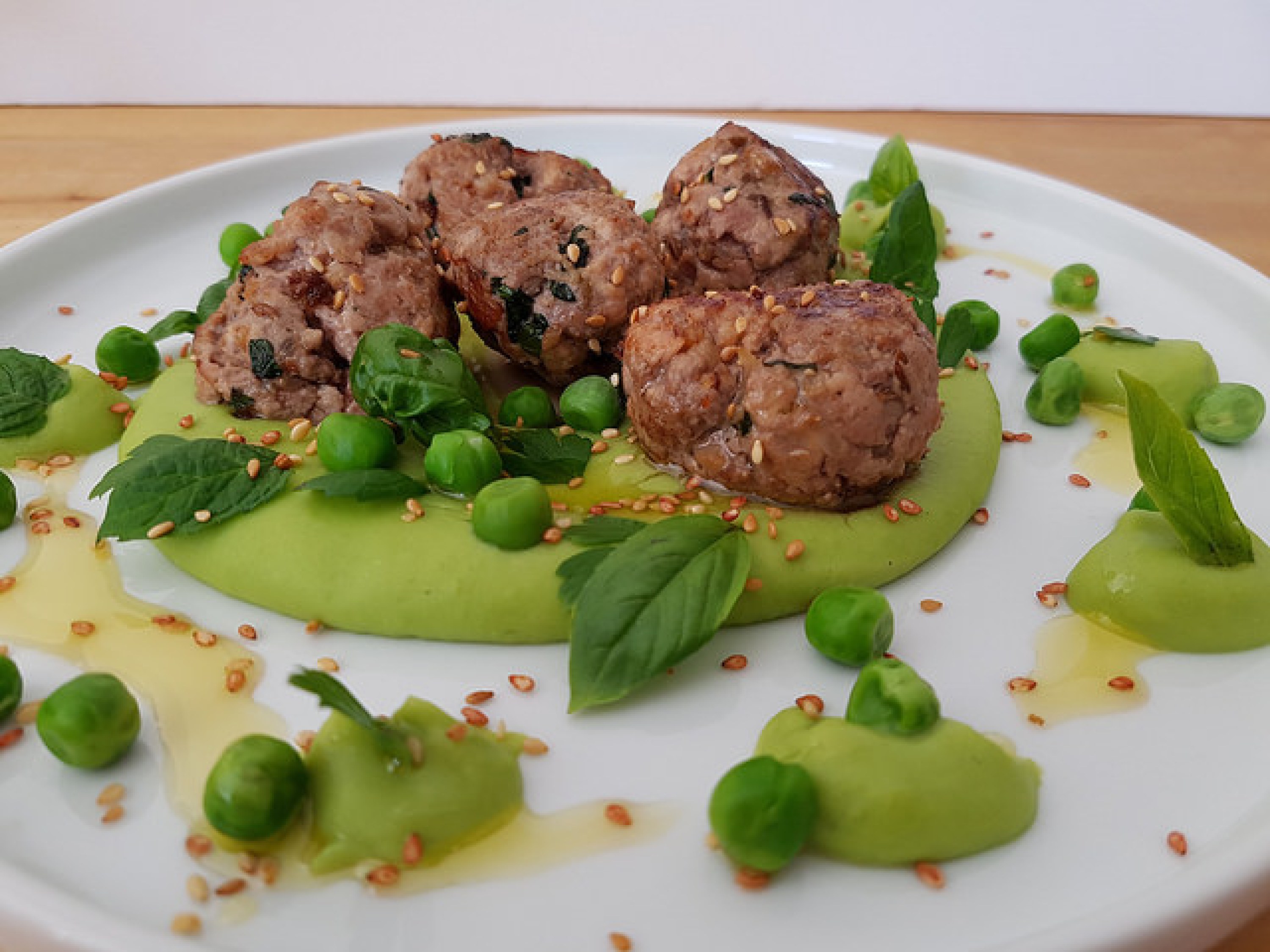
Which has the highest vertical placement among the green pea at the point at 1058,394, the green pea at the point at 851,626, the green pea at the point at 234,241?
the green pea at the point at 1058,394

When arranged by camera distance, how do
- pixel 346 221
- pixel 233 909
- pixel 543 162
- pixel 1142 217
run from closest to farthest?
pixel 233 909
pixel 346 221
pixel 543 162
pixel 1142 217

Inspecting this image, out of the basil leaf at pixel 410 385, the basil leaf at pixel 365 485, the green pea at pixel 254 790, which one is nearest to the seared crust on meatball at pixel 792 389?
the basil leaf at pixel 410 385

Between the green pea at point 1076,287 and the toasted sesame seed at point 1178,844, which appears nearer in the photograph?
the toasted sesame seed at point 1178,844

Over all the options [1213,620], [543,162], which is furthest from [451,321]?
[1213,620]

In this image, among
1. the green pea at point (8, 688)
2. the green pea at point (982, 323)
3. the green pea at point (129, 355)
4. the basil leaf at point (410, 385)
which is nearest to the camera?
the green pea at point (8, 688)

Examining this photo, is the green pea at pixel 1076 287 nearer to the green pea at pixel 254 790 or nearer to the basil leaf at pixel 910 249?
the basil leaf at pixel 910 249

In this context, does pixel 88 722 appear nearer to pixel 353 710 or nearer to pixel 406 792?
pixel 353 710

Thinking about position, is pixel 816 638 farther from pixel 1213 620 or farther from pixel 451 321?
pixel 451 321
